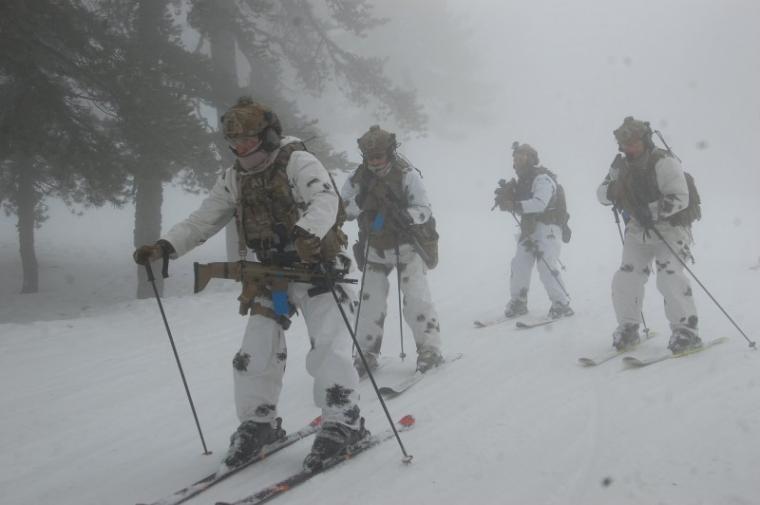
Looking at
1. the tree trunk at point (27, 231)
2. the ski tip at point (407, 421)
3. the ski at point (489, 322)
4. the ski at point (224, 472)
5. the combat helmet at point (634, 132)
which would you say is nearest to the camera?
the ski at point (224, 472)

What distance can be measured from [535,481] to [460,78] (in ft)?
143

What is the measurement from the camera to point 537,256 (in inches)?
362

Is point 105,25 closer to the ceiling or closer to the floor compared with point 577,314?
closer to the ceiling

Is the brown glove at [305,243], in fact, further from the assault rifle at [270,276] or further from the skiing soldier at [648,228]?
the skiing soldier at [648,228]

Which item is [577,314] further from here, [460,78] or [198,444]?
[460,78]

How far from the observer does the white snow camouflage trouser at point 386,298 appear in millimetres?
6359

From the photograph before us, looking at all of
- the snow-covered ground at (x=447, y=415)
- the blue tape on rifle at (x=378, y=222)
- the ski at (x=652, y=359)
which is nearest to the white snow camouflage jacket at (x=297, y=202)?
the snow-covered ground at (x=447, y=415)

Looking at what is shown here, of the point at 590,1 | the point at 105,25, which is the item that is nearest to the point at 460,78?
the point at 105,25

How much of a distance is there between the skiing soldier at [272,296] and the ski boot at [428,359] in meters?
2.12

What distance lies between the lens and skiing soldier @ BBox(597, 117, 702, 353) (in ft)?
19.8

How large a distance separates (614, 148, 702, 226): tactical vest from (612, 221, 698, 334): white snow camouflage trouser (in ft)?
0.47

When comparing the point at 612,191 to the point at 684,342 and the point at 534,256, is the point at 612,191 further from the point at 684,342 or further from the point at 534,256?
the point at 534,256

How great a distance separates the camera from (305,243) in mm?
3621

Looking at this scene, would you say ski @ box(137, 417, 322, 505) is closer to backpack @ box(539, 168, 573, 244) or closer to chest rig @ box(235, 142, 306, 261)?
chest rig @ box(235, 142, 306, 261)
